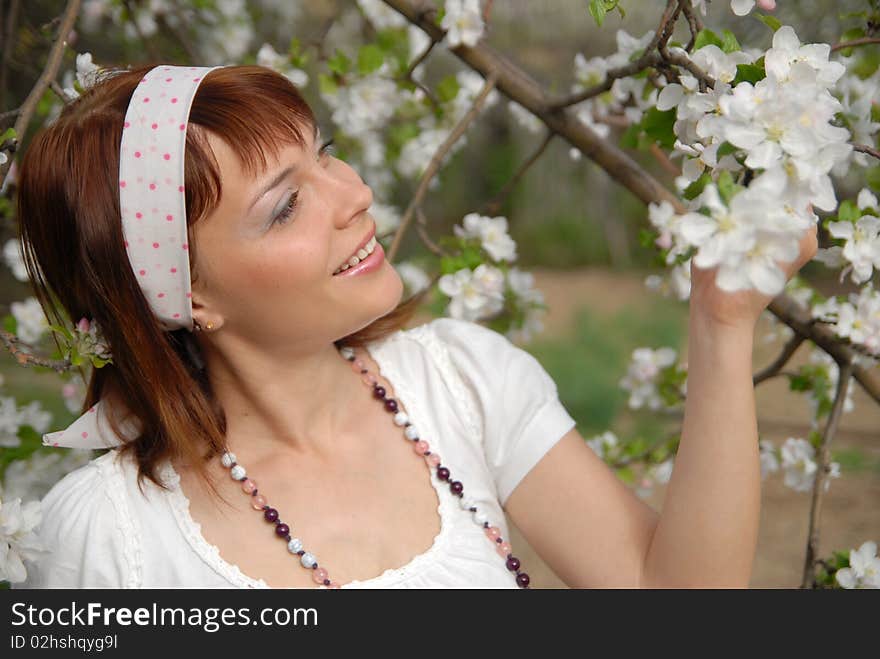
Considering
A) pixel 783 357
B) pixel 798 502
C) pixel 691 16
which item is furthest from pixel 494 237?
pixel 798 502

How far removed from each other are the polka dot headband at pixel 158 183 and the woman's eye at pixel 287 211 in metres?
0.13

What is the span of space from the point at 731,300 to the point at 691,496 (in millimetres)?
343

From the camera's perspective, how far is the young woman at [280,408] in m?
1.38

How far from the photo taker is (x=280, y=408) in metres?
1.60

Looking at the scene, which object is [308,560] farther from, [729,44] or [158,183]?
[729,44]

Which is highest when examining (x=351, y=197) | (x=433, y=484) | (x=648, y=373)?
(x=648, y=373)

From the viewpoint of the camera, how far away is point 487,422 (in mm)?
1680

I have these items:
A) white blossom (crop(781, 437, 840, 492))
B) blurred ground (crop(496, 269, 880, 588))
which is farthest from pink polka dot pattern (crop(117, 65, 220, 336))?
blurred ground (crop(496, 269, 880, 588))

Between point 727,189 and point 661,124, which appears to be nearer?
point 727,189

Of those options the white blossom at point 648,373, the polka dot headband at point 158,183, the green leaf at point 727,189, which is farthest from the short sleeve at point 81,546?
the white blossom at point 648,373

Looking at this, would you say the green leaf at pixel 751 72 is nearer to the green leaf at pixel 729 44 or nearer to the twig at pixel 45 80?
the green leaf at pixel 729 44

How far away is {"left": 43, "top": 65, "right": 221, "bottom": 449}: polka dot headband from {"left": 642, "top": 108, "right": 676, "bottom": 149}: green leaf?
66cm

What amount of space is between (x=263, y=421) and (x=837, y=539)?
6.99 feet

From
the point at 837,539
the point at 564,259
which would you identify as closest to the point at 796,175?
the point at 837,539
